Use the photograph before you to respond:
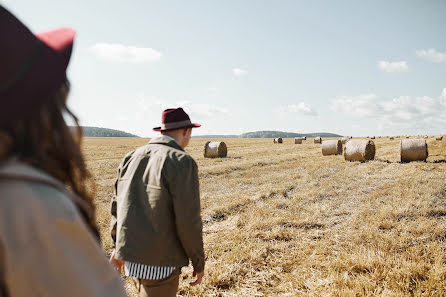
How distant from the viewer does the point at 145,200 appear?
2.46m

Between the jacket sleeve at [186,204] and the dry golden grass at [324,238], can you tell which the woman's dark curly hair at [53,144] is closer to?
the jacket sleeve at [186,204]

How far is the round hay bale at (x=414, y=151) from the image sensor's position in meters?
15.2

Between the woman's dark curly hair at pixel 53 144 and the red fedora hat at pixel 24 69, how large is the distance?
0.17 feet

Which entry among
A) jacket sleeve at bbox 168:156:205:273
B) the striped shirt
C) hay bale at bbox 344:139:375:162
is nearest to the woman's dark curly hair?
jacket sleeve at bbox 168:156:205:273

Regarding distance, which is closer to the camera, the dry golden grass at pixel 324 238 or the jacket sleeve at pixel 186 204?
the jacket sleeve at pixel 186 204

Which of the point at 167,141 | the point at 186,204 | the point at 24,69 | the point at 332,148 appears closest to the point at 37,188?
the point at 24,69

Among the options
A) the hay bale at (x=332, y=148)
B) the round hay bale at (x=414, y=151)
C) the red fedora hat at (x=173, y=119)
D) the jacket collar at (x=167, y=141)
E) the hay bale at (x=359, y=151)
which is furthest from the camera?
the hay bale at (x=332, y=148)

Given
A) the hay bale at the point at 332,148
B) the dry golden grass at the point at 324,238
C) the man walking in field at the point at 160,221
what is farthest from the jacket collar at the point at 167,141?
the hay bale at the point at 332,148

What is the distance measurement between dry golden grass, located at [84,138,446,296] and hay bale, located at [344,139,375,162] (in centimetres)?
566

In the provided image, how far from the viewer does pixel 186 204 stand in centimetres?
233

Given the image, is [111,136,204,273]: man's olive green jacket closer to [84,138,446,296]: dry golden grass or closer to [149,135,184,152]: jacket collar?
[149,135,184,152]: jacket collar

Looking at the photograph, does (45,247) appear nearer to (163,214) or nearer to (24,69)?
(24,69)

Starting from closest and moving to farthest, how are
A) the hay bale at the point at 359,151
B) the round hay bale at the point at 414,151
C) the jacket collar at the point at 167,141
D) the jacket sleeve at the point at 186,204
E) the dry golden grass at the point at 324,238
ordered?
1. the jacket sleeve at the point at 186,204
2. the jacket collar at the point at 167,141
3. the dry golden grass at the point at 324,238
4. the round hay bale at the point at 414,151
5. the hay bale at the point at 359,151

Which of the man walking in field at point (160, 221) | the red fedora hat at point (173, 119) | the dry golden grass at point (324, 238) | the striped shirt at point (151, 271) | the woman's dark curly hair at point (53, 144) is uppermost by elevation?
the red fedora hat at point (173, 119)
